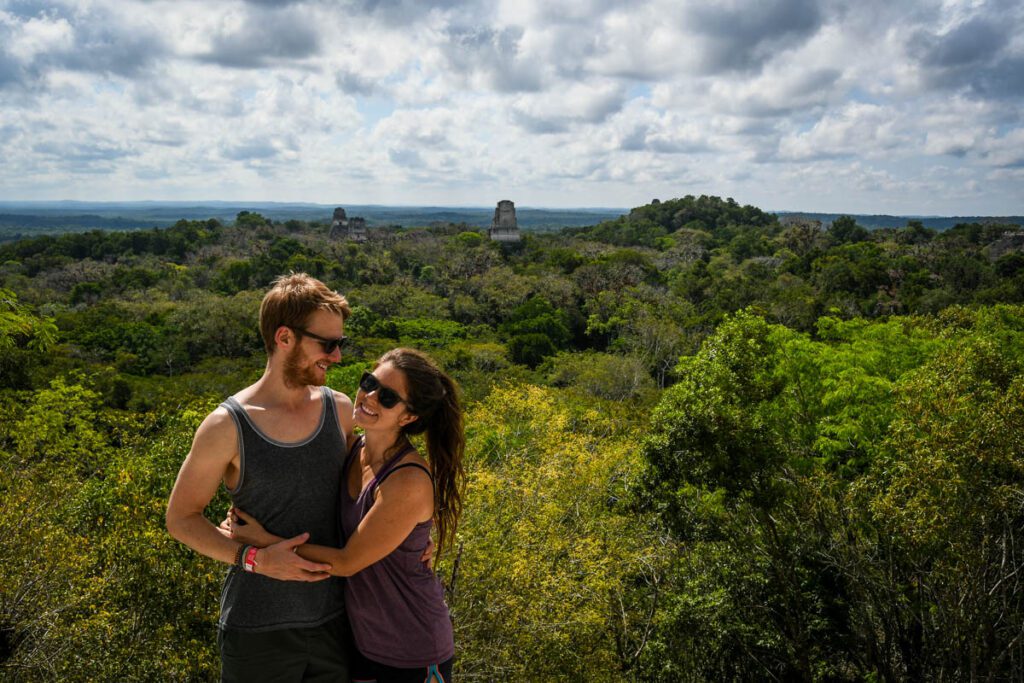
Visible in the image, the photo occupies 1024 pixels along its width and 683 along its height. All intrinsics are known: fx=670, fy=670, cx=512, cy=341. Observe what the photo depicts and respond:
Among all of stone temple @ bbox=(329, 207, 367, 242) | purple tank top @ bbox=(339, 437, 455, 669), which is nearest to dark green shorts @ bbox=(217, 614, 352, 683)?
purple tank top @ bbox=(339, 437, 455, 669)

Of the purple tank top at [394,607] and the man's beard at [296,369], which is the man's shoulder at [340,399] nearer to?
the man's beard at [296,369]

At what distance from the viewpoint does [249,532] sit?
2344 mm

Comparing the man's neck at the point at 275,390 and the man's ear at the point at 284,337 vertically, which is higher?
the man's ear at the point at 284,337

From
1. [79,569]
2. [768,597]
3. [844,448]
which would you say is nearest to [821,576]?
[768,597]

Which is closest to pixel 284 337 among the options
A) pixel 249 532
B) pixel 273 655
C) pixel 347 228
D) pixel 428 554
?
pixel 249 532

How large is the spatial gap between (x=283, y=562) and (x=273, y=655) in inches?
14.6

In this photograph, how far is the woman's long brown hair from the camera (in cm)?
245

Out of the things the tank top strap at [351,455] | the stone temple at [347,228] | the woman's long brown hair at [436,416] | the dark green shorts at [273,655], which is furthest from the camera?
the stone temple at [347,228]

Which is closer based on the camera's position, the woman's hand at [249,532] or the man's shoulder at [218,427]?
the man's shoulder at [218,427]

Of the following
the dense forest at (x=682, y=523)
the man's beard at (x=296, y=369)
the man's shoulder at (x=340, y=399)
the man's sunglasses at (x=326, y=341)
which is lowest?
the dense forest at (x=682, y=523)

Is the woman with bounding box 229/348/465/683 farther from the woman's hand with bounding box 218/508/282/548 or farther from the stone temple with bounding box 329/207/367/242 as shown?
the stone temple with bounding box 329/207/367/242

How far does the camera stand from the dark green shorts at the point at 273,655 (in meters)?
2.33

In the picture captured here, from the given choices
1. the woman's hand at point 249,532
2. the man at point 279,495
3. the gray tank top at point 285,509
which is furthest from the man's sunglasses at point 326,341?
the woman's hand at point 249,532

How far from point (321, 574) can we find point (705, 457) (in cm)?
881
